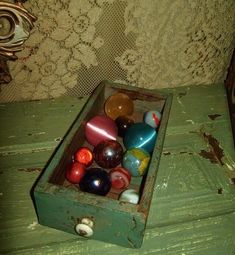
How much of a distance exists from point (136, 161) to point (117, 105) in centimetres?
23

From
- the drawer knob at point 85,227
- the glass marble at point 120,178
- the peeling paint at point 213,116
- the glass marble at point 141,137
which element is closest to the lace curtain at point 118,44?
the peeling paint at point 213,116

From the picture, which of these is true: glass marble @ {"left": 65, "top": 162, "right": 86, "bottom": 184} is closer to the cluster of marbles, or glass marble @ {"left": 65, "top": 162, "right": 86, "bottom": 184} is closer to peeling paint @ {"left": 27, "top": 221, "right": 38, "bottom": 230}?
the cluster of marbles

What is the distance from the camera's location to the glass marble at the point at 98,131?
0.85m

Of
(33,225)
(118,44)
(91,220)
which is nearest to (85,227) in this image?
(91,220)

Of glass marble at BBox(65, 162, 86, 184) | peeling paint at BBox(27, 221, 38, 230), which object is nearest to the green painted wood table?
peeling paint at BBox(27, 221, 38, 230)

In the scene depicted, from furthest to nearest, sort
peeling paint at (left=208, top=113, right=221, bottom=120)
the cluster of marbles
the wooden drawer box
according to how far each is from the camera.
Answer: peeling paint at (left=208, top=113, right=221, bottom=120)
the cluster of marbles
the wooden drawer box

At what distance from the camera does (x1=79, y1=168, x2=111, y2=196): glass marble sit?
694 mm

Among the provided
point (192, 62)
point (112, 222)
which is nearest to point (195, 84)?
point (192, 62)

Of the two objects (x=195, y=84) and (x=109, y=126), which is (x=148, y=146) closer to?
(x=109, y=126)

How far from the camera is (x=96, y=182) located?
0.70 meters

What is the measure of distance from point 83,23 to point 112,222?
0.61 m

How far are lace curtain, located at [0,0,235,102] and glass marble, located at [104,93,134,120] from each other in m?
0.16

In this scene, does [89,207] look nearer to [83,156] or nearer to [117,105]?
[83,156]

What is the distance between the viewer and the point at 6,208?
724 millimetres
